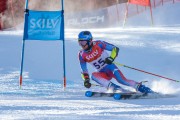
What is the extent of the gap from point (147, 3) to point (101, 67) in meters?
8.11

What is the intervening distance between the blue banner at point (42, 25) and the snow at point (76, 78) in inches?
39.4

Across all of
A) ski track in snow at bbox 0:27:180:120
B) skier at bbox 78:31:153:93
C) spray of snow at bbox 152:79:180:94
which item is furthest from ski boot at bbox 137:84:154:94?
spray of snow at bbox 152:79:180:94

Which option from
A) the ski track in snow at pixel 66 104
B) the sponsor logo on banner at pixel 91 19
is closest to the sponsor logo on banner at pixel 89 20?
the sponsor logo on banner at pixel 91 19

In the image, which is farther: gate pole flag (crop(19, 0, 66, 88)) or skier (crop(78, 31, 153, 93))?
gate pole flag (crop(19, 0, 66, 88))

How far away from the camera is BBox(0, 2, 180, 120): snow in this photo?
6.52 metres

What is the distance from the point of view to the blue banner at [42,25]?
902cm

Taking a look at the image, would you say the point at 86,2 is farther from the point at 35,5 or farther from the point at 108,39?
the point at 108,39

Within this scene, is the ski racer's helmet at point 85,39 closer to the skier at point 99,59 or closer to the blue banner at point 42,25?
the skier at point 99,59

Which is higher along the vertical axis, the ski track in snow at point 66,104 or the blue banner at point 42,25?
the blue banner at point 42,25

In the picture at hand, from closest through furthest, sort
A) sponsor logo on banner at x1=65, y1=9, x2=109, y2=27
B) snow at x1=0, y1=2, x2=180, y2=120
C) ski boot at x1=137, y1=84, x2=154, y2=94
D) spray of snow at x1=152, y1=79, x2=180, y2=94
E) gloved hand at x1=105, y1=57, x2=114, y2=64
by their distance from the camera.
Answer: snow at x1=0, y1=2, x2=180, y2=120, ski boot at x1=137, y1=84, x2=154, y2=94, gloved hand at x1=105, y1=57, x2=114, y2=64, spray of snow at x1=152, y1=79, x2=180, y2=94, sponsor logo on banner at x1=65, y1=9, x2=109, y2=27

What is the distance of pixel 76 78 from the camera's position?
10961mm

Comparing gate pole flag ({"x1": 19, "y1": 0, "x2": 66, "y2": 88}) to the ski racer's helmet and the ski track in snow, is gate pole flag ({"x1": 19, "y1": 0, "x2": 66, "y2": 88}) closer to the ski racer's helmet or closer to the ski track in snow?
the ski racer's helmet

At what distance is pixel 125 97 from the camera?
805cm

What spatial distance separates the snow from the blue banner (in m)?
1.00
